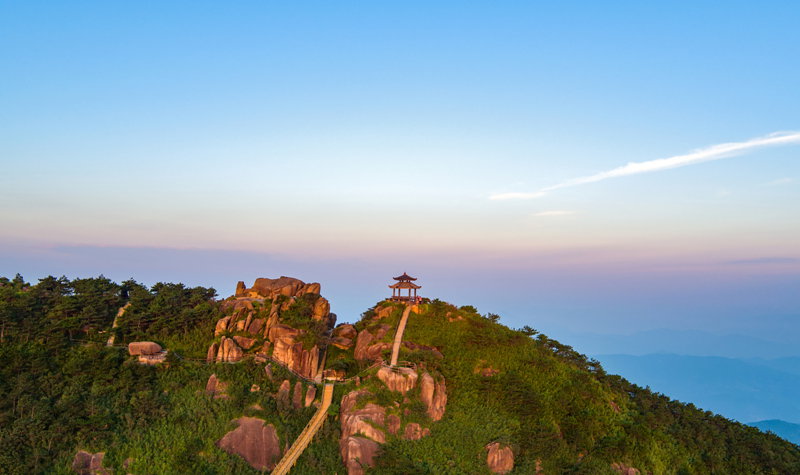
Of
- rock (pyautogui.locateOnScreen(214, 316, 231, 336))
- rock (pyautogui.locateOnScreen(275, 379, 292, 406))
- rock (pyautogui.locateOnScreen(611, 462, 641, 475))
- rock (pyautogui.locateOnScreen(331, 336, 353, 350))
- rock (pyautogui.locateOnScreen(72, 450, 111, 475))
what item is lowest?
rock (pyautogui.locateOnScreen(611, 462, 641, 475))

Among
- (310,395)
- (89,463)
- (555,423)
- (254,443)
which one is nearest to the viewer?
(89,463)

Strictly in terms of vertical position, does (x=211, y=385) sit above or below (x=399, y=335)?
below

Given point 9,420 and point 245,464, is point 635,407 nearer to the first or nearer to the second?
point 245,464

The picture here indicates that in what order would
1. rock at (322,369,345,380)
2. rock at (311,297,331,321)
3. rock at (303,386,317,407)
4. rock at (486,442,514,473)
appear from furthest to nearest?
rock at (311,297,331,321), rock at (322,369,345,380), rock at (303,386,317,407), rock at (486,442,514,473)

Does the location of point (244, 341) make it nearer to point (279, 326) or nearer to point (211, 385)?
point (279, 326)

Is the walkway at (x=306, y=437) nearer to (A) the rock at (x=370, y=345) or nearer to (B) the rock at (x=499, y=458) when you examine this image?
(A) the rock at (x=370, y=345)

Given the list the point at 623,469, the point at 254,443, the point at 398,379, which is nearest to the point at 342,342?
the point at 398,379

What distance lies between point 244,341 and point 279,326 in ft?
12.8

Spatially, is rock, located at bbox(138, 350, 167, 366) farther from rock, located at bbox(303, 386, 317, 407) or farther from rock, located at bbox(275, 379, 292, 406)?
rock, located at bbox(303, 386, 317, 407)

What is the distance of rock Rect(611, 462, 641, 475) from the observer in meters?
38.2

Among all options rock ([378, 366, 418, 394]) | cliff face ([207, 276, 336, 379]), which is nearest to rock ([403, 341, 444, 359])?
rock ([378, 366, 418, 394])

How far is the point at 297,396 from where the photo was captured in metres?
41.6

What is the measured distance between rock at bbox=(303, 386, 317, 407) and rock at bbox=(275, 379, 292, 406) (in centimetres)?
165

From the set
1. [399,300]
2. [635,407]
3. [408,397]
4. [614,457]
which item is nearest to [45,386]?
[408,397]
